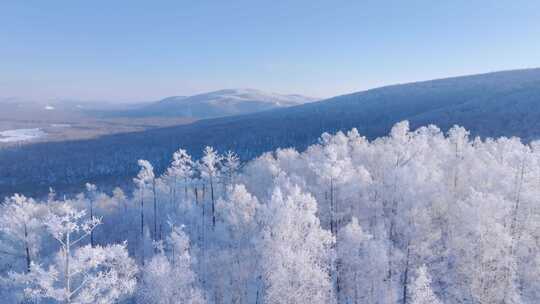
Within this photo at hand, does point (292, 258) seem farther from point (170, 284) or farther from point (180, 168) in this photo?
point (180, 168)

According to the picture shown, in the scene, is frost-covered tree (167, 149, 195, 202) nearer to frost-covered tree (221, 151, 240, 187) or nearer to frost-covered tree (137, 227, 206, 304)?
frost-covered tree (221, 151, 240, 187)

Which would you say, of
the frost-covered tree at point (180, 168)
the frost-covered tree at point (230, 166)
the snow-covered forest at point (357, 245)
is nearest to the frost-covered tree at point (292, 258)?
the snow-covered forest at point (357, 245)

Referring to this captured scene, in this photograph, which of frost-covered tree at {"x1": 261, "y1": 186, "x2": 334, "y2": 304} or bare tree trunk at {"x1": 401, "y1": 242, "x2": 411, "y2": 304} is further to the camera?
bare tree trunk at {"x1": 401, "y1": 242, "x2": 411, "y2": 304}

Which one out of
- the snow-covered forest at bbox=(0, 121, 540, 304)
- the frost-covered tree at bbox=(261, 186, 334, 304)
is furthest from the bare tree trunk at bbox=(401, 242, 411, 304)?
the frost-covered tree at bbox=(261, 186, 334, 304)

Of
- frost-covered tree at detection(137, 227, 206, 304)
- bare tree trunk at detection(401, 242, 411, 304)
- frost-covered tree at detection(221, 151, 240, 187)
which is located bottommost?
bare tree trunk at detection(401, 242, 411, 304)

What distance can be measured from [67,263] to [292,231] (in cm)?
1826

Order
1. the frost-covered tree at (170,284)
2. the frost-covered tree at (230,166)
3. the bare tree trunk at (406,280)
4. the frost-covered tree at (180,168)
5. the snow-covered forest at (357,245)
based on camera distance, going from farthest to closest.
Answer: the frost-covered tree at (230,166)
the frost-covered tree at (180,168)
the bare tree trunk at (406,280)
the frost-covered tree at (170,284)
the snow-covered forest at (357,245)

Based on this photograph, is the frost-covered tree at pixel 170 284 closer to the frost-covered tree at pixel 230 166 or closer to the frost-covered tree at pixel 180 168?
the frost-covered tree at pixel 180 168

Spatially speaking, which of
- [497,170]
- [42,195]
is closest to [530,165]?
[497,170]

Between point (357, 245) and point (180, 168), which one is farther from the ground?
point (180, 168)

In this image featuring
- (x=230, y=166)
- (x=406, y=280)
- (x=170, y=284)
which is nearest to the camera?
(x=170, y=284)

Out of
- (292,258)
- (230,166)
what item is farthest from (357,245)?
(230,166)

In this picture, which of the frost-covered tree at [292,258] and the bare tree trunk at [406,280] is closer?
the frost-covered tree at [292,258]

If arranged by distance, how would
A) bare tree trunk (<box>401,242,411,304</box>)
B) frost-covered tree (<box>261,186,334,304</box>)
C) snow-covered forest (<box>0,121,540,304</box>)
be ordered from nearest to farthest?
frost-covered tree (<box>261,186,334,304</box>) → snow-covered forest (<box>0,121,540,304</box>) → bare tree trunk (<box>401,242,411,304</box>)
